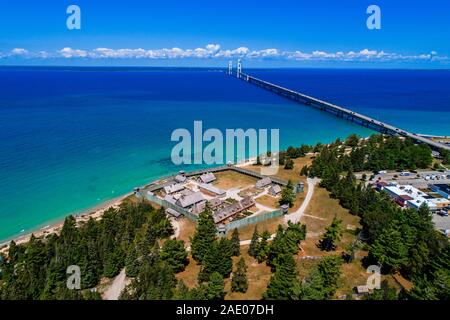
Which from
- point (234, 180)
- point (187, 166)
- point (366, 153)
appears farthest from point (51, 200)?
point (366, 153)

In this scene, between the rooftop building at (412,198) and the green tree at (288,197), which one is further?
the rooftop building at (412,198)

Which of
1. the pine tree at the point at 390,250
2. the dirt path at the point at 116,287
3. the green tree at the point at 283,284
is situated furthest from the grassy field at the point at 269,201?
the dirt path at the point at 116,287

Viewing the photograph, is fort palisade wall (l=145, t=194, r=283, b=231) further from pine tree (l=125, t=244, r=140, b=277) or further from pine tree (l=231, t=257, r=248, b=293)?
pine tree (l=125, t=244, r=140, b=277)

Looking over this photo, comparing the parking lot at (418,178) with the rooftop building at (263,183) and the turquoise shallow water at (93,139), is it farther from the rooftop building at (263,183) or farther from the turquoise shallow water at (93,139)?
the turquoise shallow water at (93,139)

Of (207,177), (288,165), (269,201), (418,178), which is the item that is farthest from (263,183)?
(418,178)

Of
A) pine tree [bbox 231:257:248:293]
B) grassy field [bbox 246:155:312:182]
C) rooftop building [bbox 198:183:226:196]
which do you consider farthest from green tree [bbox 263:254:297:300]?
grassy field [bbox 246:155:312:182]

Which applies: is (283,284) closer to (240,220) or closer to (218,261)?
(218,261)
